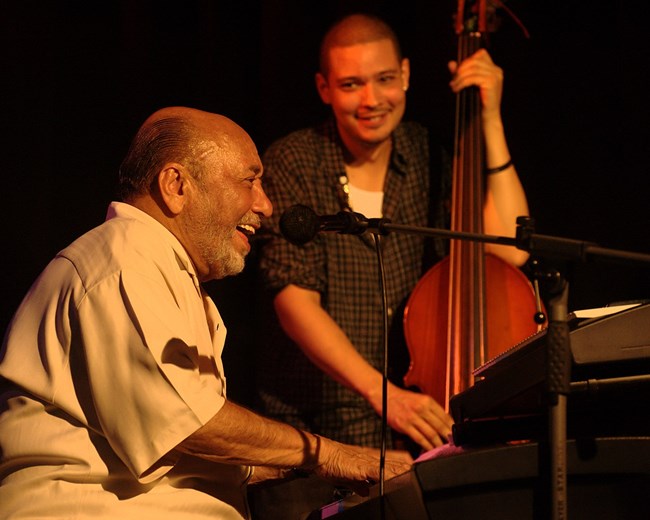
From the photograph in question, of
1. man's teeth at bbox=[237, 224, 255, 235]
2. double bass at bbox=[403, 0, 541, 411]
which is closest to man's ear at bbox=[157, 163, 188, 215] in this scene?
man's teeth at bbox=[237, 224, 255, 235]

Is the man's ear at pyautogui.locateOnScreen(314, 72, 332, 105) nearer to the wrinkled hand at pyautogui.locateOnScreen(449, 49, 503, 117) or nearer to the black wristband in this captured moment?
the wrinkled hand at pyautogui.locateOnScreen(449, 49, 503, 117)

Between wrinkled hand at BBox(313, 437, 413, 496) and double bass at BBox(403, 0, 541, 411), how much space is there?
2.50 ft

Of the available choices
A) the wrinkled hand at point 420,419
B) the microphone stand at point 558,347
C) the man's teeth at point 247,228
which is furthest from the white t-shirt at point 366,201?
the microphone stand at point 558,347

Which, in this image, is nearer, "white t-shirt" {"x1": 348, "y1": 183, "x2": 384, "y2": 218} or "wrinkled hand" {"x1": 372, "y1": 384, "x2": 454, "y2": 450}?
"wrinkled hand" {"x1": 372, "y1": 384, "x2": 454, "y2": 450}

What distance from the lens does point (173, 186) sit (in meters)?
2.17

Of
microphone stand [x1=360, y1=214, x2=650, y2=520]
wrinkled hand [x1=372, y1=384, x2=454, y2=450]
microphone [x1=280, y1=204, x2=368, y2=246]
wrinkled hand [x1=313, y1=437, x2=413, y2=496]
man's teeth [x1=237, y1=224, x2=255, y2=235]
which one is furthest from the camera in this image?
wrinkled hand [x1=372, y1=384, x2=454, y2=450]

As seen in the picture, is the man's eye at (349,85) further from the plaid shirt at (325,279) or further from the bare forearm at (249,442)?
the bare forearm at (249,442)

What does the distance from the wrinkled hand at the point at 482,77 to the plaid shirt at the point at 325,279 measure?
0.43 meters

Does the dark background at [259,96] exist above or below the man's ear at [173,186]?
above

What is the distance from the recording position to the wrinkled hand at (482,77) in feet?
10.1

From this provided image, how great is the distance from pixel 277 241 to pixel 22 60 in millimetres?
1041

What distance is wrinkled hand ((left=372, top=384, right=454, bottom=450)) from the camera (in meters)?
2.60

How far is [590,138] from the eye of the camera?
11.4 feet

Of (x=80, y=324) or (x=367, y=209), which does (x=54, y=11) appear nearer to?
(x=367, y=209)
